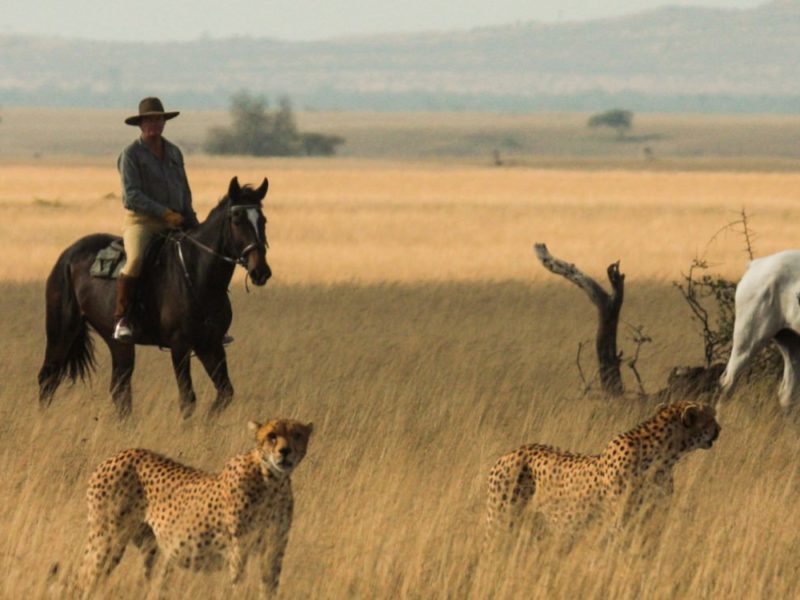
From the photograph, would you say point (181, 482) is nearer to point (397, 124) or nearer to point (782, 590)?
point (782, 590)

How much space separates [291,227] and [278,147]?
78417 millimetres

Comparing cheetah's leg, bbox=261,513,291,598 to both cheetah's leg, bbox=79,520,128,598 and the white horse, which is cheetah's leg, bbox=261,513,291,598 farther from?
the white horse

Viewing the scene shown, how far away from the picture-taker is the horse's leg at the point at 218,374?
38.7 feet

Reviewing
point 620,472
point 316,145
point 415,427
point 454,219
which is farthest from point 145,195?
point 316,145

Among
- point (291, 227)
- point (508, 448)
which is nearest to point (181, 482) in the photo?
point (508, 448)

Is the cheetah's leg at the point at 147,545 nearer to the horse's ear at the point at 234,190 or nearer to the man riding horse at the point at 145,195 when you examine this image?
the horse's ear at the point at 234,190

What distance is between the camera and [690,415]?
7348mm

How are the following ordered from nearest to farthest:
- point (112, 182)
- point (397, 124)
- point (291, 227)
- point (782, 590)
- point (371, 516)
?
point (782, 590)
point (371, 516)
point (291, 227)
point (112, 182)
point (397, 124)

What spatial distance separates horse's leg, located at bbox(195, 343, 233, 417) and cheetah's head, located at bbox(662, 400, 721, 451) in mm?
4849

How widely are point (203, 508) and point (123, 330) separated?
554 cm

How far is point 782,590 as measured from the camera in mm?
Answer: 7551

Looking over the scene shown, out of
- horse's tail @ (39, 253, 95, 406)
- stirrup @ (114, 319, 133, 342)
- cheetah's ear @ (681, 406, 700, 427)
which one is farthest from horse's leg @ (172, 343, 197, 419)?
cheetah's ear @ (681, 406, 700, 427)

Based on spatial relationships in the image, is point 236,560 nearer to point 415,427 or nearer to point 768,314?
point 415,427

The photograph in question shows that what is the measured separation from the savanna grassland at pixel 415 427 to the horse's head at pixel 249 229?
982 millimetres
